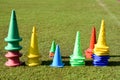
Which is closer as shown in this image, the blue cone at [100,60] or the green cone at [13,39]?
the green cone at [13,39]

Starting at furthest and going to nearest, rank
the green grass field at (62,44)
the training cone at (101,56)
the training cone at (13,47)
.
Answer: the training cone at (101,56) < the training cone at (13,47) < the green grass field at (62,44)

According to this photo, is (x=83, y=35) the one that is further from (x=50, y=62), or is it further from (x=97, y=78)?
(x=97, y=78)

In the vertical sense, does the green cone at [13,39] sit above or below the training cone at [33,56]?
above

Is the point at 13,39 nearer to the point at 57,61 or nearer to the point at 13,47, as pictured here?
the point at 13,47

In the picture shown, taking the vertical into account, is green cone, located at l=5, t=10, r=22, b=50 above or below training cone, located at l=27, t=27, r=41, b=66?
above

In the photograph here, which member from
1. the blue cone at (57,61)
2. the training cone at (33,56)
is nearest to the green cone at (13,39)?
the training cone at (33,56)

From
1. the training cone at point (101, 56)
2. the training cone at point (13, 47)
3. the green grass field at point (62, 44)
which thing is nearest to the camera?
the green grass field at point (62, 44)

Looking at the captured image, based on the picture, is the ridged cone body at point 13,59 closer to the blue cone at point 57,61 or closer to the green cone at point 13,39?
the green cone at point 13,39

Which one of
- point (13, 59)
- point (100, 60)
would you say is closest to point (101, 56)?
point (100, 60)

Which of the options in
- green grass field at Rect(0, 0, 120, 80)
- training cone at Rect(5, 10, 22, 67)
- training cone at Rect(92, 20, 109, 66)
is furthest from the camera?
training cone at Rect(92, 20, 109, 66)

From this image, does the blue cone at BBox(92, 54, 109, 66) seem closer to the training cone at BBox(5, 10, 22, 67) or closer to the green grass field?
the green grass field

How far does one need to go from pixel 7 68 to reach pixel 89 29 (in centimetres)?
630

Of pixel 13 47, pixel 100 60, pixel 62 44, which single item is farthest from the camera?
pixel 62 44

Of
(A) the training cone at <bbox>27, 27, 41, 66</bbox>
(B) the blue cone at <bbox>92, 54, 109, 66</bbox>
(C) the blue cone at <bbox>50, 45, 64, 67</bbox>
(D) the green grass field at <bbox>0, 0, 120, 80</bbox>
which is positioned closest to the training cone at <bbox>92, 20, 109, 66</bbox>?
(B) the blue cone at <bbox>92, 54, 109, 66</bbox>
